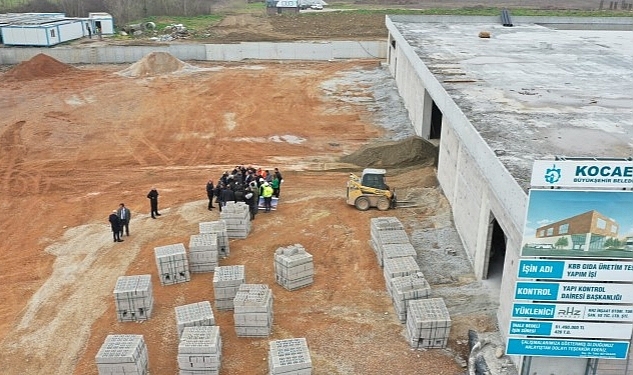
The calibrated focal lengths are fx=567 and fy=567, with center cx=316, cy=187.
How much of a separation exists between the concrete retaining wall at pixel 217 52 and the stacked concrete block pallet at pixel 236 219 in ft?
107

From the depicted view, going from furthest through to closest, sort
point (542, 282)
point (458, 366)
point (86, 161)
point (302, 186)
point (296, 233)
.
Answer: point (86, 161) < point (302, 186) < point (296, 233) < point (458, 366) < point (542, 282)

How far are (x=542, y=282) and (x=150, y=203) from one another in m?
14.9

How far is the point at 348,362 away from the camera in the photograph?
12.5 metres

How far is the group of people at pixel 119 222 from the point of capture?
59.4ft

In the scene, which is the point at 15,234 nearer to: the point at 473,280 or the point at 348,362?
the point at 348,362

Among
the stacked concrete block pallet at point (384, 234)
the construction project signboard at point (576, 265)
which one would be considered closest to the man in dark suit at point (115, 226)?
the stacked concrete block pallet at point (384, 234)

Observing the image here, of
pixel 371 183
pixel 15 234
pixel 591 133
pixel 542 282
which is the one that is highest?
pixel 591 133

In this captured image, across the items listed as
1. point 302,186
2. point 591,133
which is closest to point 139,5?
point 302,186

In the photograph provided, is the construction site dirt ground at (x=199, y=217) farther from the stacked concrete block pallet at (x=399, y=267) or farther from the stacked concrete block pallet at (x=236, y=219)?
the stacked concrete block pallet at (x=399, y=267)

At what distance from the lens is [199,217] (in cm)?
2020

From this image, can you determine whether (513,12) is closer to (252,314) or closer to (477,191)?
(477,191)

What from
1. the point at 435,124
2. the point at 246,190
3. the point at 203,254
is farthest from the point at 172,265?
the point at 435,124

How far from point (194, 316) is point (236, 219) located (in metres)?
5.64

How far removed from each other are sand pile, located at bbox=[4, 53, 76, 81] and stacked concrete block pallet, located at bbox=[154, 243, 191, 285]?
107ft
